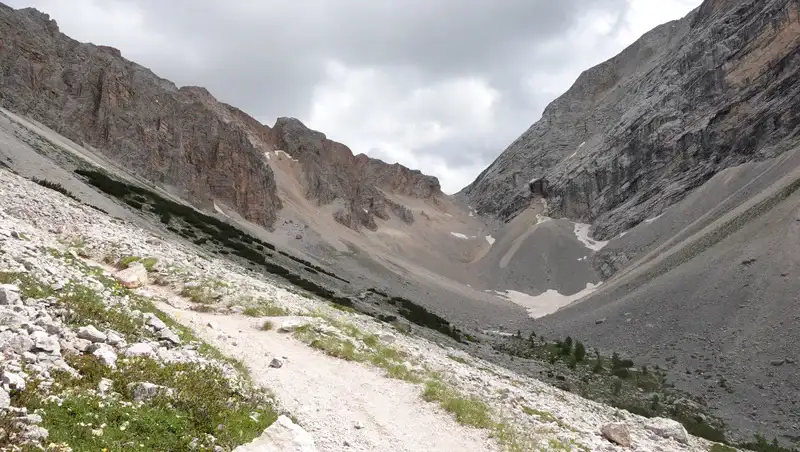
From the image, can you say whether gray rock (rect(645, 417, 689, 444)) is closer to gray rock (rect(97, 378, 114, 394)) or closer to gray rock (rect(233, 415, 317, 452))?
gray rock (rect(233, 415, 317, 452))

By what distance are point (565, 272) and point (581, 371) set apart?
7148 centimetres

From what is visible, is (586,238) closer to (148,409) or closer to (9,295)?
(148,409)

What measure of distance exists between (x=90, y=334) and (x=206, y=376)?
7.45ft

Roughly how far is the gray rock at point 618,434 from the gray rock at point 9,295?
46.3 feet

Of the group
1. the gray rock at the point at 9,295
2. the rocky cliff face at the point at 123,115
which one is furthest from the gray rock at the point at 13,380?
the rocky cliff face at the point at 123,115

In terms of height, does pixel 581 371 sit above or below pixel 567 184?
below

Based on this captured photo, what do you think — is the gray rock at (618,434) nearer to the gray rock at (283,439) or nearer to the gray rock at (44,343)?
the gray rock at (283,439)

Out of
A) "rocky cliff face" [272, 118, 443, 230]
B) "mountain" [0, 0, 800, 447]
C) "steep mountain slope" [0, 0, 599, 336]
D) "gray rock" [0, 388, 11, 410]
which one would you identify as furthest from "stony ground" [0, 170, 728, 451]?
"rocky cliff face" [272, 118, 443, 230]

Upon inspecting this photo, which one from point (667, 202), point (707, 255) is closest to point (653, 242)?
point (667, 202)

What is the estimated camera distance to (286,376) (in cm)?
1234

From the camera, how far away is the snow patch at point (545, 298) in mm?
87506

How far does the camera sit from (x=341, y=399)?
1194cm

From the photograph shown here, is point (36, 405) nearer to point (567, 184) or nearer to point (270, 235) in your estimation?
point (270, 235)

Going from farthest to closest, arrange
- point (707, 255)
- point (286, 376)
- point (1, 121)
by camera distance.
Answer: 1. point (707, 255)
2. point (1, 121)
3. point (286, 376)
